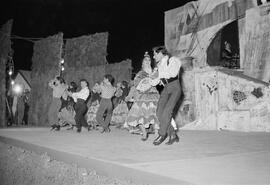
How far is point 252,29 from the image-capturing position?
Answer: 11398 mm

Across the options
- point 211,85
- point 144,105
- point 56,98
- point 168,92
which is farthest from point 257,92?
point 56,98

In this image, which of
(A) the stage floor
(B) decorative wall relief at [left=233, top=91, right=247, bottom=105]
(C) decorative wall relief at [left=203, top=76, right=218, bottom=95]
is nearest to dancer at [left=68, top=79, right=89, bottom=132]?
(C) decorative wall relief at [left=203, top=76, right=218, bottom=95]

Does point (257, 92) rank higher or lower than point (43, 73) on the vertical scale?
lower

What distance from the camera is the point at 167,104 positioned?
6.22 meters

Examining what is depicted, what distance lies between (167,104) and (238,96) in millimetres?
4750

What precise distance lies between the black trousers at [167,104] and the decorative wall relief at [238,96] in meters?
4.55

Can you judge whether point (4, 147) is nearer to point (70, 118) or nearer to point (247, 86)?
point (70, 118)

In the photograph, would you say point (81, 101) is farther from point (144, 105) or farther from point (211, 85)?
point (211, 85)

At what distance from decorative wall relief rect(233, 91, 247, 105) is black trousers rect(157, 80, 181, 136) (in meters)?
4.55

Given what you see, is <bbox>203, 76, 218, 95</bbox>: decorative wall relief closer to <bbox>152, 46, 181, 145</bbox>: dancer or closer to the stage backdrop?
<bbox>152, 46, 181, 145</bbox>: dancer

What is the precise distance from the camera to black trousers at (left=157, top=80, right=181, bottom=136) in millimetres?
6128

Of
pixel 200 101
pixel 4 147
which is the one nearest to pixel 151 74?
pixel 4 147

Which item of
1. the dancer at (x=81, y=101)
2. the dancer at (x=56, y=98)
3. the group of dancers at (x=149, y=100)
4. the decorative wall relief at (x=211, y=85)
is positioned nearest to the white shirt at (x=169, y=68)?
the group of dancers at (x=149, y=100)

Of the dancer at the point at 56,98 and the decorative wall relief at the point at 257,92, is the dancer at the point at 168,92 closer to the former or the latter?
the decorative wall relief at the point at 257,92
